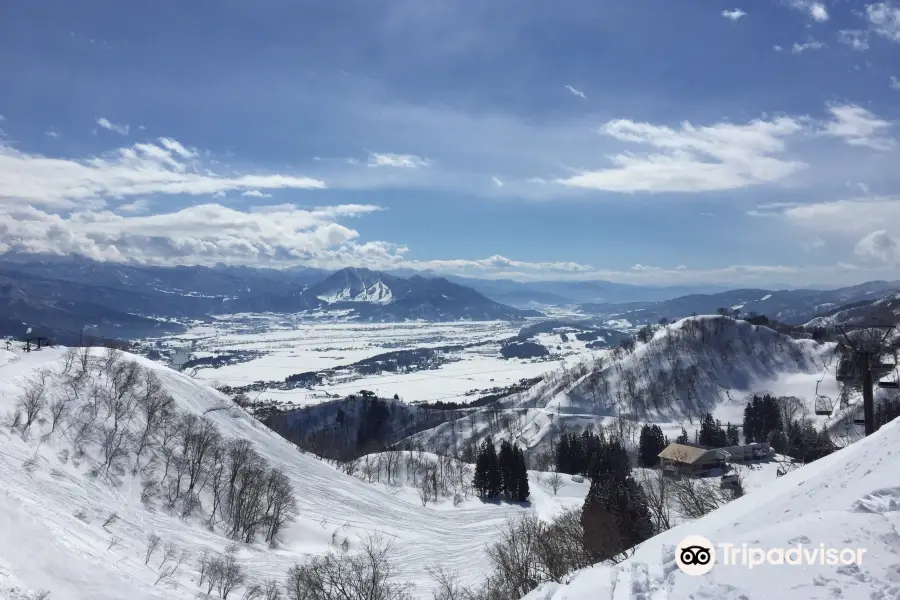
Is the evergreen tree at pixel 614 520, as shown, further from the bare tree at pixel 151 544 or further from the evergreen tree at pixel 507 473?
the evergreen tree at pixel 507 473

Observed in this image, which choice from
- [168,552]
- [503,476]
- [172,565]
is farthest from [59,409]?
[503,476]

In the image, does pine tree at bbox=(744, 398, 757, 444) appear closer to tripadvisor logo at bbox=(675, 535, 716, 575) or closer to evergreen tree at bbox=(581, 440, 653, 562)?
evergreen tree at bbox=(581, 440, 653, 562)

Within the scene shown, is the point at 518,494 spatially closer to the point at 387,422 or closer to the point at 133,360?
the point at 133,360

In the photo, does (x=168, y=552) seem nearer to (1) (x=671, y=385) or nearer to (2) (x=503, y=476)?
(2) (x=503, y=476)

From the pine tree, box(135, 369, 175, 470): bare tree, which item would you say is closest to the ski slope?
box(135, 369, 175, 470): bare tree

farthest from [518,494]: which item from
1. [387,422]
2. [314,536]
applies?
[387,422]

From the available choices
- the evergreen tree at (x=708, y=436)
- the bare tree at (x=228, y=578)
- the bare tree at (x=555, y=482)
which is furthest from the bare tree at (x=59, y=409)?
the evergreen tree at (x=708, y=436)
